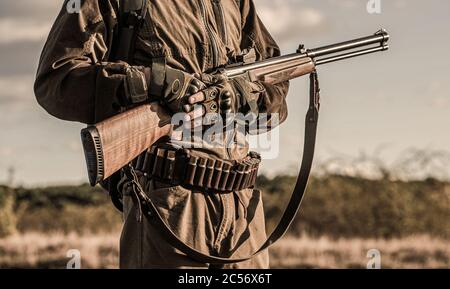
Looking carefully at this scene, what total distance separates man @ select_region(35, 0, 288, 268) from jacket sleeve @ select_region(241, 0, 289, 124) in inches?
17.4

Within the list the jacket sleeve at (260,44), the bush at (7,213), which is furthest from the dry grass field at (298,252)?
the jacket sleeve at (260,44)

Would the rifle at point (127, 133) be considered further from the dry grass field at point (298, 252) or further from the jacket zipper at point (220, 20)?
the dry grass field at point (298, 252)

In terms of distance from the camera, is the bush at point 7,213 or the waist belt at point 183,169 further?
the bush at point 7,213

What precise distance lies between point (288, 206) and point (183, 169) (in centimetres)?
112

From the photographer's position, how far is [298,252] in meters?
13.6

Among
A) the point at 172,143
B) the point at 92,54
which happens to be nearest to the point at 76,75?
the point at 92,54

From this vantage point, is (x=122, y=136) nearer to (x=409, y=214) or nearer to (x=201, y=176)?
(x=201, y=176)

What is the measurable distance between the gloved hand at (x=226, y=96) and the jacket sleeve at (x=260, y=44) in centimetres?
36

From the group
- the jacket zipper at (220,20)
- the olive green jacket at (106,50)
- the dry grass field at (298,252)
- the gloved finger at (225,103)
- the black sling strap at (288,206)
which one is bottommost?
the dry grass field at (298,252)

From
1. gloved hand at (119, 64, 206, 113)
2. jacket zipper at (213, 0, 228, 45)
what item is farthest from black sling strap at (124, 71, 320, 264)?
jacket zipper at (213, 0, 228, 45)

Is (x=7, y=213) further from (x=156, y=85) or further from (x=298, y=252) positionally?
(x=156, y=85)

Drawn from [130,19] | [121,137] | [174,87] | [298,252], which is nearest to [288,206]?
[174,87]

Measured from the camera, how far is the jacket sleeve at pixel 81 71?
4.76m

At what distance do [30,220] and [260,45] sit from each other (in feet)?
41.2
